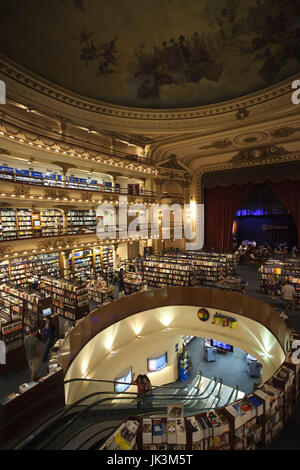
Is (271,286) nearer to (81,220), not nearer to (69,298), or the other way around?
(69,298)

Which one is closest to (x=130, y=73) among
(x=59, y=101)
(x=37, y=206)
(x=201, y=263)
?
(x=59, y=101)

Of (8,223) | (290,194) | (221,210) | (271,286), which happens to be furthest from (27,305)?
(290,194)

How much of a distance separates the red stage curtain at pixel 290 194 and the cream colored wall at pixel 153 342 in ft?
30.7

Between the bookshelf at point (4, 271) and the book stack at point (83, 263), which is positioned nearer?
the bookshelf at point (4, 271)

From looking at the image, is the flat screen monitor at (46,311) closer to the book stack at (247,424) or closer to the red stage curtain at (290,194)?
the book stack at (247,424)

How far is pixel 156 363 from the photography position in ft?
31.1

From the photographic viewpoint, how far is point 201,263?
1103 cm

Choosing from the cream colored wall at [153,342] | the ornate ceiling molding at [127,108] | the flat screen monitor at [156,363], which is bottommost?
the flat screen monitor at [156,363]

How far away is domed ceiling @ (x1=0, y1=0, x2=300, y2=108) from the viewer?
8.11m

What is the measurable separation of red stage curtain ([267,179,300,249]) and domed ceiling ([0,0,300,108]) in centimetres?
682

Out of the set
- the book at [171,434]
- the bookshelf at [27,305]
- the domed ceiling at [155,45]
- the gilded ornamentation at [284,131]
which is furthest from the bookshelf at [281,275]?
the bookshelf at [27,305]

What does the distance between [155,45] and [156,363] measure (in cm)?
1338

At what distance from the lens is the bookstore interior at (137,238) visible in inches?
172

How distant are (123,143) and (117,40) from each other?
5.25 m
